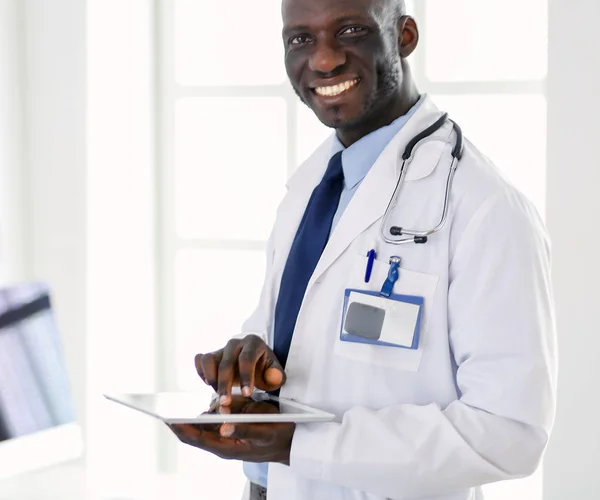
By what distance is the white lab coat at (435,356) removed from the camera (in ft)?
3.73

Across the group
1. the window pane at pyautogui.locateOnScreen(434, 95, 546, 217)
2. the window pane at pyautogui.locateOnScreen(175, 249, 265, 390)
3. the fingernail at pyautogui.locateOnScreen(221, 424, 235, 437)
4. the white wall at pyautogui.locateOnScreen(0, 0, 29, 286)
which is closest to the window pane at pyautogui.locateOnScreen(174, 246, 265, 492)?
the window pane at pyautogui.locateOnScreen(175, 249, 265, 390)

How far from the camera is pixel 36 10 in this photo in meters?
2.48

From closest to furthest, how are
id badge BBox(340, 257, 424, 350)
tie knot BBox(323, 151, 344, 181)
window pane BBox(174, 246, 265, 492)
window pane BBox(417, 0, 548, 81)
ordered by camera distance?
id badge BBox(340, 257, 424, 350), tie knot BBox(323, 151, 344, 181), window pane BBox(417, 0, 548, 81), window pane BBox(174, 246, 265, 492)

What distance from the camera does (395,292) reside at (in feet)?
4.05

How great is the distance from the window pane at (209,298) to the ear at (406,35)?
144 centimetres

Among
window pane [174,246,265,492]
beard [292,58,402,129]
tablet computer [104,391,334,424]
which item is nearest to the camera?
tablet computer [104,391,334,424]

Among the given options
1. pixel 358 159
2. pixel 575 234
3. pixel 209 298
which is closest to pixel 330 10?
pixel 358 159

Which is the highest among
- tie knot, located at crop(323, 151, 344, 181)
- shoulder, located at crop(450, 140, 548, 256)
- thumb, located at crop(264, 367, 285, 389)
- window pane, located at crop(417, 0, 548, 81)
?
window pane, located at crop(417, 0, 548, 81)

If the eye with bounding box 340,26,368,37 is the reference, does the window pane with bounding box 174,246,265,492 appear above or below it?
below

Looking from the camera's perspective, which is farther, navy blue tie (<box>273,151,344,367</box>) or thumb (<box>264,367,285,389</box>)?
navy blue tie (<box>273,151,344,367</box>)

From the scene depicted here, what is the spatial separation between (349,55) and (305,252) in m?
0.32

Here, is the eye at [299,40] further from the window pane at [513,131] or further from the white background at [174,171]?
the window pane at [513,131]

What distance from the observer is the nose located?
50.5 inches

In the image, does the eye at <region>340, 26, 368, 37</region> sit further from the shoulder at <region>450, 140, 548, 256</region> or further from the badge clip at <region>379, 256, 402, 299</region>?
the badge clip at <region>379, 256, 402, 299</region>
